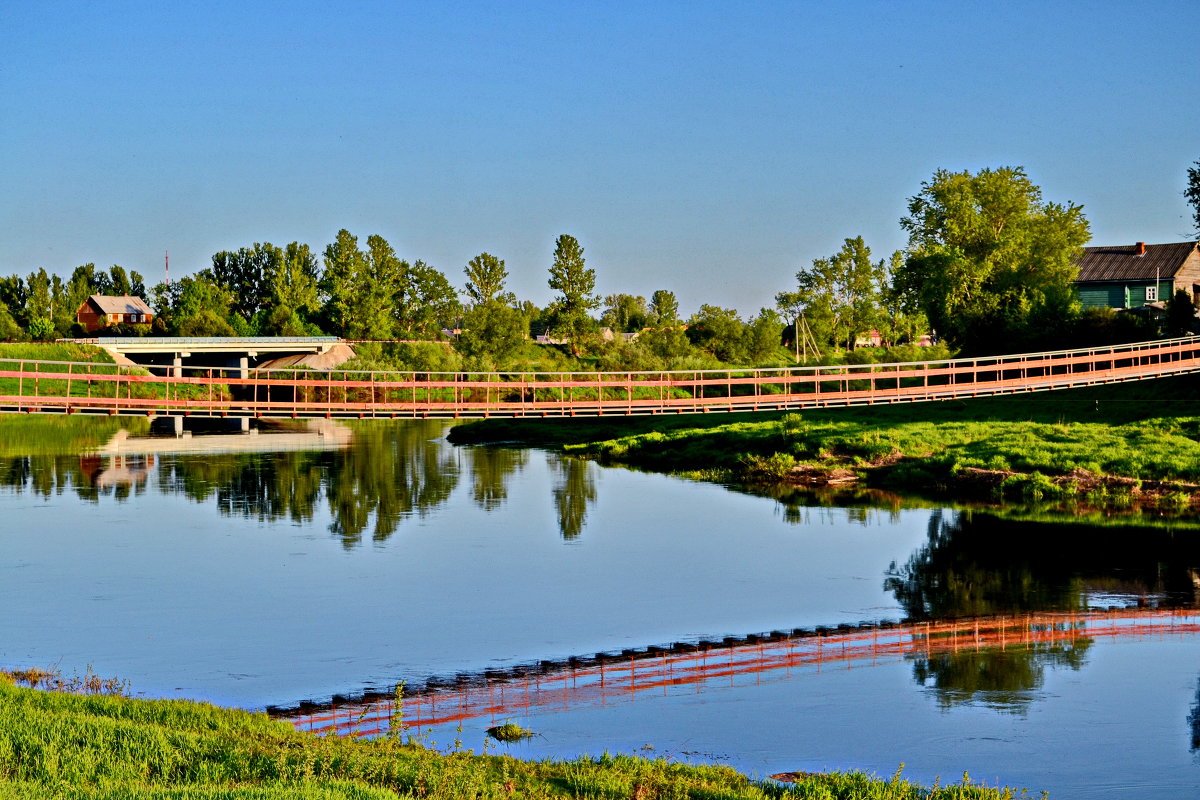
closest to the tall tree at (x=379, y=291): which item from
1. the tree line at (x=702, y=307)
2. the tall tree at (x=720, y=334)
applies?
the tree line at (x=702, y=307)

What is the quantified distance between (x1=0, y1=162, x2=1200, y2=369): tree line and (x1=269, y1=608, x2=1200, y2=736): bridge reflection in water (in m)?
40.9

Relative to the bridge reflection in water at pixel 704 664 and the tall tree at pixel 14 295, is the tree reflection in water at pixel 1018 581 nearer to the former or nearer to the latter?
the bridge reflection in water at pixel 704 664

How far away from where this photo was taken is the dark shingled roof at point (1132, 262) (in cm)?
8731

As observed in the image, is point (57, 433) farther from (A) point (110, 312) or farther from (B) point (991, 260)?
(A) point (110, 312)

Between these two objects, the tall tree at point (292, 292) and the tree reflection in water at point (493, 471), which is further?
the tall tree at point (292, 292)

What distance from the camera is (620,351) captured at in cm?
9938

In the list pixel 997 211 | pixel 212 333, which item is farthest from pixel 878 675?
pixel 212 333

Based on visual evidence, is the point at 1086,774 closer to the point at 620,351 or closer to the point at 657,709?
the point at 657,709

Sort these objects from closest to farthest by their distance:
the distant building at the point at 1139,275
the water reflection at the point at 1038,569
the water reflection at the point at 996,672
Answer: the water reflection at the point at 996,672
the water reflection at the point at 1038,569
the distant building at the point at 1139,275

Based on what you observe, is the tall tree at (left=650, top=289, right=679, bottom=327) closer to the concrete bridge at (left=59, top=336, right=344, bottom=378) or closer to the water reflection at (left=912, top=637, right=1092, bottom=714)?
the concrete bridge at (left=59, top=336, right=344, bottom=378)

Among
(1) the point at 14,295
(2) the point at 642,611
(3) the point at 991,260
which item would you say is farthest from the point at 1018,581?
(1) the point at 14,295

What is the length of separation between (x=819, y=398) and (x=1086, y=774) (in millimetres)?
A: 25851

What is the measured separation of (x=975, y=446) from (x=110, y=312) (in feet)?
436

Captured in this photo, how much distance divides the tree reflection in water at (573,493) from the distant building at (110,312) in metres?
110
